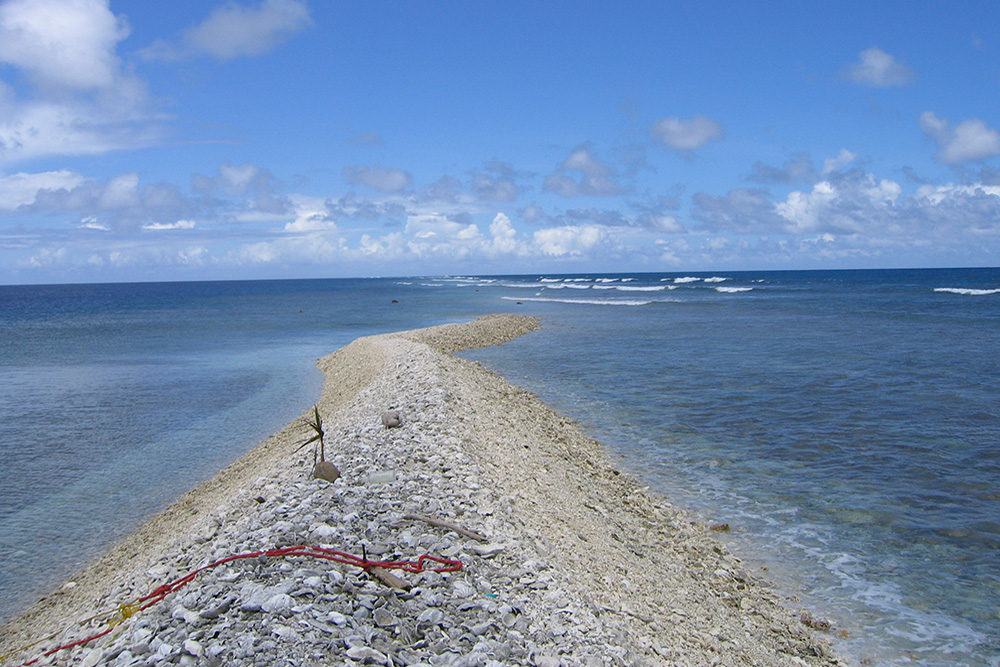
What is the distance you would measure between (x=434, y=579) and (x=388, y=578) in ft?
1.33

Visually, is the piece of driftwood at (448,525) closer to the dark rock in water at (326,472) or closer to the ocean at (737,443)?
the dark rock in water at (326,472)

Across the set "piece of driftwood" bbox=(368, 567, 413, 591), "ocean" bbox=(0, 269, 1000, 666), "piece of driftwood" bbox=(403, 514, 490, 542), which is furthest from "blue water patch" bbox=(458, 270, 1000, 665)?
"piece of driftwood" bbox=(368, 567, 413, 591)

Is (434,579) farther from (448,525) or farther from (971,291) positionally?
(971,291)

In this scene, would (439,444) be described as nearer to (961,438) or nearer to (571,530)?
(571,530)

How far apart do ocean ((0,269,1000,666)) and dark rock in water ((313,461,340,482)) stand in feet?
11.6

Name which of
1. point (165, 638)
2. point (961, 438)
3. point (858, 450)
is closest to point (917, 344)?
point (961, 438)

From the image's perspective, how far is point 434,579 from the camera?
573 cm

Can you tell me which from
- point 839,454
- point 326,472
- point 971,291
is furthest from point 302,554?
point 971,291

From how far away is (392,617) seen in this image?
16.9ft

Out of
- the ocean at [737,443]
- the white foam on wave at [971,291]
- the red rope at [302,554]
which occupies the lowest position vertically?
the ocean at [737,443]

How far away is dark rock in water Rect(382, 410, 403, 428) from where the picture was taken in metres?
11.7

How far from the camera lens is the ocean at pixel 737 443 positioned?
306 inches

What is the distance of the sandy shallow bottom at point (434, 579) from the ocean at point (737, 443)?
0.84 metres

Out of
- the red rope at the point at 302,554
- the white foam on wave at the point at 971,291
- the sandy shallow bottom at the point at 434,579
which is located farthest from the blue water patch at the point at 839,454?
the white foam on wave at the point at 971,291
